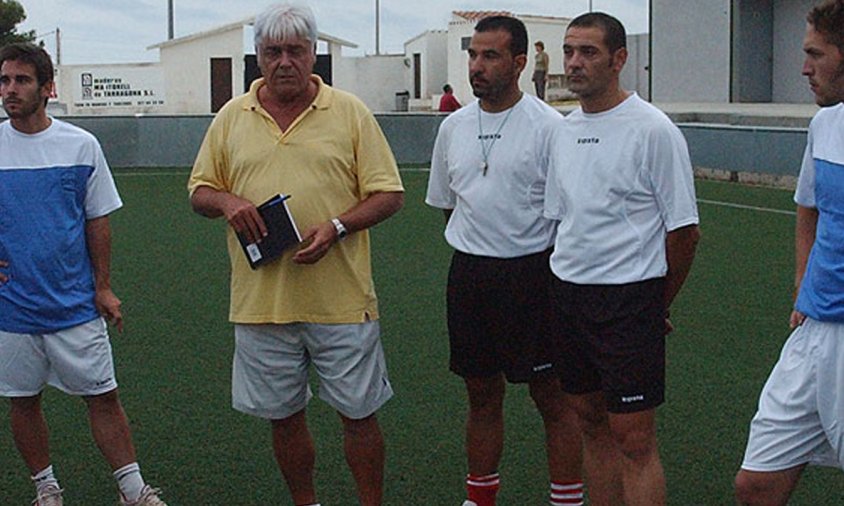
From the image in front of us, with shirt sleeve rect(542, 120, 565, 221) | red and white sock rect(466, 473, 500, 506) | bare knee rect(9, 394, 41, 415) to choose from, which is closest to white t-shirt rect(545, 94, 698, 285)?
shirt sleeve rect(542, 120, 565, 221)

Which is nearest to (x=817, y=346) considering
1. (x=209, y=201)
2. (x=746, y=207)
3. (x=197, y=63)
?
(x=209, y=201)

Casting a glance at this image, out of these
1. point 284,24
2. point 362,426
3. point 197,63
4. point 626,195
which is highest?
point 197,63

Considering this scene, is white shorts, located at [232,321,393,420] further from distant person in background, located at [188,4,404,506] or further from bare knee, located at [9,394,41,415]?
bare knee, located at [9,394,41,415]

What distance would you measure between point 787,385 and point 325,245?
166cm

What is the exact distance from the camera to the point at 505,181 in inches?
208

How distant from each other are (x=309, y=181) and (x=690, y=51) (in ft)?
108

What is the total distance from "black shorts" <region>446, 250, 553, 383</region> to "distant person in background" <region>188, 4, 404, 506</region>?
0.40 metres

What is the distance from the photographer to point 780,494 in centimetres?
419

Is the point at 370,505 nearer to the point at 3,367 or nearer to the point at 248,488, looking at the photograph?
the point at 248,488

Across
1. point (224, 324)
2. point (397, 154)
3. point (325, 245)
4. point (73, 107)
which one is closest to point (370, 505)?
point (325, 245)

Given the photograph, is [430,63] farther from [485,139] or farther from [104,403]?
[104,403]

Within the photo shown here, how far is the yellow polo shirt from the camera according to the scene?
5039mm

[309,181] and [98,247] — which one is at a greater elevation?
[309,181]

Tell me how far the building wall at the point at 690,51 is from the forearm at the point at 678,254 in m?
31.2
